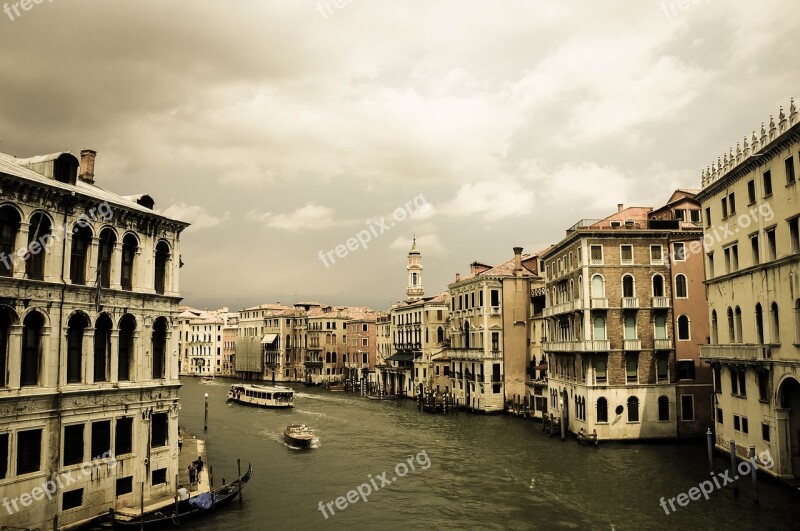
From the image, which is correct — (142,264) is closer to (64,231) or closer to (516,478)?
(64,231)

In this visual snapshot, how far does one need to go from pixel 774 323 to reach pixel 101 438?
26.5 m

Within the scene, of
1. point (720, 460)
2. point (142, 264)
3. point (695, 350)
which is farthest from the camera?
point (695, 350)

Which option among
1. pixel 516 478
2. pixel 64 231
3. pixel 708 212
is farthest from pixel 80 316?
pixel 708 212

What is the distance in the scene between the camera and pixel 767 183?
26359 millimetres

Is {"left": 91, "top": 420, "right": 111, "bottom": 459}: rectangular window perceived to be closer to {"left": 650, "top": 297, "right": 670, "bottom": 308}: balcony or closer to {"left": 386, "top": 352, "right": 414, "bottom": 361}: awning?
{"left": 650, "top": 297, "right": 670, "bottom": 308}: balcony

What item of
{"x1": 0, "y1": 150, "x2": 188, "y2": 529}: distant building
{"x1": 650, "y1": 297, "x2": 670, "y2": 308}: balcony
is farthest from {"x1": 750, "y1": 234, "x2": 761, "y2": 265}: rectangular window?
{"x1": 0, "y1": 150, "x2": 188, "y2": 529}: distant building

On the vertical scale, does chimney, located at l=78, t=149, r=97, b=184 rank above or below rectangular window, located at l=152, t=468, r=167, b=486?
above

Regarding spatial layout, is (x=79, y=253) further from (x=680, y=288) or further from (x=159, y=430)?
(x=680, y=288)

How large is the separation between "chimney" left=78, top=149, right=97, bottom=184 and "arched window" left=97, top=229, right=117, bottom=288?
524 cm

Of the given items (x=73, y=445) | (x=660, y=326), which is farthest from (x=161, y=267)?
(x=660, y=326)

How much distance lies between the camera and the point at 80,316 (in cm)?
2083

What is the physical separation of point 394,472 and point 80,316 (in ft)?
59.2

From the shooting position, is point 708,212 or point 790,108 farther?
point 708,212

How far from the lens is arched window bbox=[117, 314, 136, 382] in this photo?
2228 centimetres
